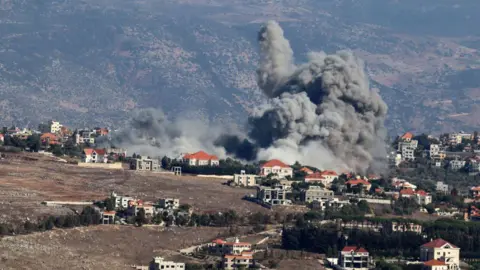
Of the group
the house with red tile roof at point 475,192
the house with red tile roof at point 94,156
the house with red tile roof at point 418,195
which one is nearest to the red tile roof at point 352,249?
the house with red tile roof at point 418,195

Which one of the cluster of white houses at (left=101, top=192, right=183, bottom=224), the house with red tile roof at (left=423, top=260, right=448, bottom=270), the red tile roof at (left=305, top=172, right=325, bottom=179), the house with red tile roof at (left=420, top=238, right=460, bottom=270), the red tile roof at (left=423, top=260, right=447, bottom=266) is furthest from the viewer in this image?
the red tile roof at (left=305, top=172, right=325, bottom=179)

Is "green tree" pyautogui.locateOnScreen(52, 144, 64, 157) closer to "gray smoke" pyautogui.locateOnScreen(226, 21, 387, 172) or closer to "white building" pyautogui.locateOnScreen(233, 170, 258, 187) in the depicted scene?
"gray smoke" pyautogui.locateOnScreen(226, 21, 387, 172)

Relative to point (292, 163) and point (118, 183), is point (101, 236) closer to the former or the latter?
point (118, 183)

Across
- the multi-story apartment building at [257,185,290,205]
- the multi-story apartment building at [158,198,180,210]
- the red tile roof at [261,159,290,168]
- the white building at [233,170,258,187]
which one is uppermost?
the red tile roof at [261,159,290,168]

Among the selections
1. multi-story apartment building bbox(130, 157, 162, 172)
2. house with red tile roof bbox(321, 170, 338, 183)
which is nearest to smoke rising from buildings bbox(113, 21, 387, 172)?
house with red tile roof bbox(321, 170, 338, 183)

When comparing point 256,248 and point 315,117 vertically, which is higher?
point 315,117

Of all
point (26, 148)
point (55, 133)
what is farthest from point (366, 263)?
point (55, 133)

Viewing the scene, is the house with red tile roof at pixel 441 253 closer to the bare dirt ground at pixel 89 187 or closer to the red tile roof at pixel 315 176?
the bare dirt ground at pixel 89 187
